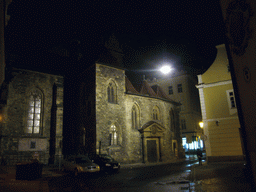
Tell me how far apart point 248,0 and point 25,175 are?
1375 centimetres

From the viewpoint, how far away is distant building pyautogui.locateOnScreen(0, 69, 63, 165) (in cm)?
2020

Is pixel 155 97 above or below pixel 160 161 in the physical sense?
above

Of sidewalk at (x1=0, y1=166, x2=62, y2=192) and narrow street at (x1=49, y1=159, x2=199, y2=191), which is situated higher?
sidewalk at (x1=0, y1=166, x2=62, y2=192)

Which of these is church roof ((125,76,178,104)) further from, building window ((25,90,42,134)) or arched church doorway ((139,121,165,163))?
building window ((25,90,42,134))

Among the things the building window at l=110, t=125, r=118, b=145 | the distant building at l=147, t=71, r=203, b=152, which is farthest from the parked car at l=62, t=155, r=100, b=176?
the distant building at l=147, t=71, r=203, b=152

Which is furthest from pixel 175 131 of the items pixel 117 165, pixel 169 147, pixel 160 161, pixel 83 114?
pixel 117 165

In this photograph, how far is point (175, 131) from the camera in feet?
115

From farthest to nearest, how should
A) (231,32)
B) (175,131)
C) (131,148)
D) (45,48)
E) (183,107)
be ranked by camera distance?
(183,107), (175,131), (45,48), (131,148), (231,32)


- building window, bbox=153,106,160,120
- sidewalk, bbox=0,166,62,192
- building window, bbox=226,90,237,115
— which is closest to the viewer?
sidewalk, bbox=0,166,62,192

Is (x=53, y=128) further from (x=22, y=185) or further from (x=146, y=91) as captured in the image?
(x=146, y=91)

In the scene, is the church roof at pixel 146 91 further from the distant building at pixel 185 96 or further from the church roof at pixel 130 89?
the distant building at pixel 185 96

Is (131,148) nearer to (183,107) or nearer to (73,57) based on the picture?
(73,57)

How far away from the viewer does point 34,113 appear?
22.4 meters

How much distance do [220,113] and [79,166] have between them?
14.0 m
